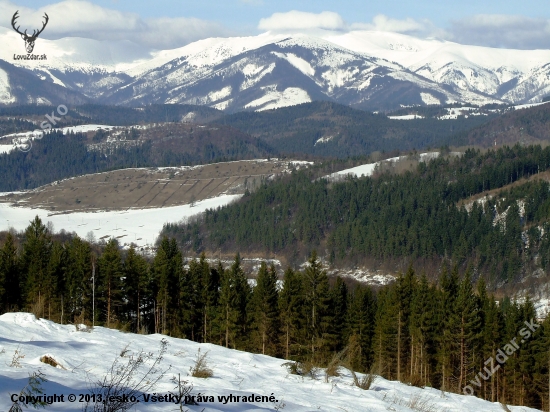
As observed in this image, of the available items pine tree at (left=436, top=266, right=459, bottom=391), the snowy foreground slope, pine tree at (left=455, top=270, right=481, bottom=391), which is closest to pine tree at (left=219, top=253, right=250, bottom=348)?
pine tree at (left=436, top=266, right=459, bottom=391)

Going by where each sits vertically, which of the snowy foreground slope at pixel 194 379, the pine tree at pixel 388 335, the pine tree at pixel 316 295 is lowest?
the pine tree at pixel 388 335

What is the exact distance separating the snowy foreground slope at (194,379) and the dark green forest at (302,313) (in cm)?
3344

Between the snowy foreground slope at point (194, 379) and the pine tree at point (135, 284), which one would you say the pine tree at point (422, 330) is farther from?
the snowy foreground slope at point (194, 379)

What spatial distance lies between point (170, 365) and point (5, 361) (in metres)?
3.81

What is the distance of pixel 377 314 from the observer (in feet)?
200

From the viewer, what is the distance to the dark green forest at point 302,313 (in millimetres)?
53219

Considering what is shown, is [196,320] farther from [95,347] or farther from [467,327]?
[95,347]

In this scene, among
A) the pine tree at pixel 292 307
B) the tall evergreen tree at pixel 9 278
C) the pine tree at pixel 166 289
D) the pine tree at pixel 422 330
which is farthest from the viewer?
the pine tree at pixel 166 289

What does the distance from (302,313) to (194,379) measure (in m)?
42.2

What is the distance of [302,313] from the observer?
56438 mm

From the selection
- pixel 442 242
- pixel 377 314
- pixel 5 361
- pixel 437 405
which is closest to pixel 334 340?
pixel 377 314

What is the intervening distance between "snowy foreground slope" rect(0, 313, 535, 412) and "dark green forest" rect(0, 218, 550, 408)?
33437 mm

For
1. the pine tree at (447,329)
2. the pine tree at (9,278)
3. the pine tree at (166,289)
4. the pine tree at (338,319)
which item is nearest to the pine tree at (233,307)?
the pine tree at (166,289)

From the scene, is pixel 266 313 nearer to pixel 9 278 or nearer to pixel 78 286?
pixel 78 286
